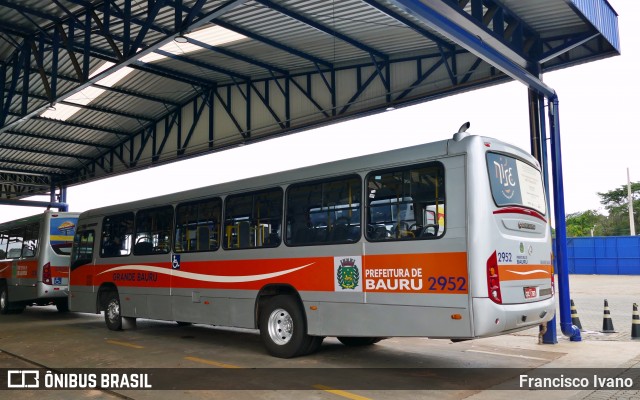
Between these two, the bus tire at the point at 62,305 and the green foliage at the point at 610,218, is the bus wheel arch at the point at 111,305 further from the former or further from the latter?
the green foliage at the point at 610,218

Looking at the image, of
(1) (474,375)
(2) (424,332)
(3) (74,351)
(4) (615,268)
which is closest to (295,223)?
(2) (424,332)

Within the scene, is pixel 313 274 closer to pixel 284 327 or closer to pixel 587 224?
→ pixel 284 327

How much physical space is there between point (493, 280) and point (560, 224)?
4792 millimetres

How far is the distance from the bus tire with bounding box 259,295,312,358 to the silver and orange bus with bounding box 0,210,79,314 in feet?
29.5

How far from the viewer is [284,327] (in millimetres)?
8633

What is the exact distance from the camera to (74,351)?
9.73 m

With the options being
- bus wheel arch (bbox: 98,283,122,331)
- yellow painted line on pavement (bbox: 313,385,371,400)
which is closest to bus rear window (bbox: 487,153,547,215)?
yellow painted line on pavement (bbox: 313,385,371,400)

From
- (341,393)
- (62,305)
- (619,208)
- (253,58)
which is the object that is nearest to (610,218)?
(619,208)

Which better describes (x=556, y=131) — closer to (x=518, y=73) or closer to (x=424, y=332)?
(x=518, y=73)

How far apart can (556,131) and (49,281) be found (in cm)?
1344

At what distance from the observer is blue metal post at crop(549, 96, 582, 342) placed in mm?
10211

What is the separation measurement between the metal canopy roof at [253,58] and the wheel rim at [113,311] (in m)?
5.06

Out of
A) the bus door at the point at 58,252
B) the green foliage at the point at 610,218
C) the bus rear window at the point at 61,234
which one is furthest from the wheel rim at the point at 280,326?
the green foliage at the point at 610,218

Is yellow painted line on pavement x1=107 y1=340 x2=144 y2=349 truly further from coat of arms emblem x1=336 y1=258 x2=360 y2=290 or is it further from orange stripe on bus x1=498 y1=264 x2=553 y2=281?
orange stripe on bus x1=498 y1=264 x2=553 y2=281
